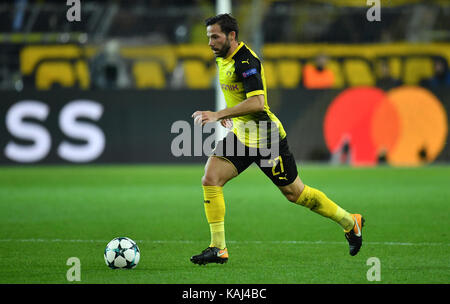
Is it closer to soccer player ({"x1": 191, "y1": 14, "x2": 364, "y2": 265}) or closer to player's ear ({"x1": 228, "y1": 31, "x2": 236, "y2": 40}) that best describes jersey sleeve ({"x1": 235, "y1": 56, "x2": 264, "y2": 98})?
soccer player ({"x1": 191, "y1": 14, "x2": 364, "y2": 265})

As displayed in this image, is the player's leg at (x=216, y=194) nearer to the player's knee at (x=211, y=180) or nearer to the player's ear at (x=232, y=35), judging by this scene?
the player's knee at (x=211, y=180)

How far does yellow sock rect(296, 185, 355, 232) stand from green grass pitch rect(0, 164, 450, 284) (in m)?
0.32

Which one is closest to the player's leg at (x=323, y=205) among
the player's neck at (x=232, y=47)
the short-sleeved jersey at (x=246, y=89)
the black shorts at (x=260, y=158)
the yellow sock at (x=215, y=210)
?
the black shorts at (x=260, y=158)

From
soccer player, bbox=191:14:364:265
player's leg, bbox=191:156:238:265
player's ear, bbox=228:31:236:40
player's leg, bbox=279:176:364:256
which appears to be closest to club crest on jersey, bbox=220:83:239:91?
soccer player, bbox=191:14:364:265

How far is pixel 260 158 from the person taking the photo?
7250 millimetres

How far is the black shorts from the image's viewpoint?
284 inches

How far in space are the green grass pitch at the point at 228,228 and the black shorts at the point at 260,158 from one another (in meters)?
0.74

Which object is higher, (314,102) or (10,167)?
(314,102)

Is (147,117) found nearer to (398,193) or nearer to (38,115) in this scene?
(38,115)

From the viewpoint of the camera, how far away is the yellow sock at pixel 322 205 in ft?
24.3
